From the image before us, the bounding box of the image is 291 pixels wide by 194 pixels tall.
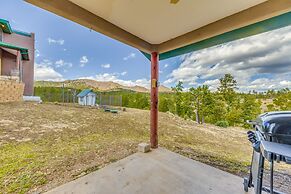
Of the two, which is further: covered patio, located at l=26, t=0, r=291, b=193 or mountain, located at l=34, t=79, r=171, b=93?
mountain, located at l=34, t=79, r=171, b=93

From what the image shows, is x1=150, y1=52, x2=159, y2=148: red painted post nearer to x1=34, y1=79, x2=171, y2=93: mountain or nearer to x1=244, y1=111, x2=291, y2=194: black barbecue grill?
x1=244, y1=111, x2=291, y2=194: black barbecue grill

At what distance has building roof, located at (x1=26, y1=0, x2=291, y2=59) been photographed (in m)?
1.45

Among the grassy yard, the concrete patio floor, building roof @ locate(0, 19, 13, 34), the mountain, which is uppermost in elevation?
building roof @ locate(0, 19, 13, 34)

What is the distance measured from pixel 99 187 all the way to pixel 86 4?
6.57 ft

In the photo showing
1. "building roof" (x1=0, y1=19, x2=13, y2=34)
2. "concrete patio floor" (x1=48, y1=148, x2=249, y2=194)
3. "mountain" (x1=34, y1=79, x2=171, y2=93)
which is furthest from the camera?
"mountain" (x1=34, y1=79, x2=171, y2=93)

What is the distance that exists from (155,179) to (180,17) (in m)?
1.99

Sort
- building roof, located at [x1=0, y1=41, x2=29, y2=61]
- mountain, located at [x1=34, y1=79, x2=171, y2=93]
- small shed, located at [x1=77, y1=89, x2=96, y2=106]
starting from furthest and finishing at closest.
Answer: mountain, located at [x1=34, y1=79, x2=171, y2=93]
small shed, located at [x1=77, y1=89, x2=96, y2=106]
building roof, located at [x1=0, y1=41, x2=29, y2=61]

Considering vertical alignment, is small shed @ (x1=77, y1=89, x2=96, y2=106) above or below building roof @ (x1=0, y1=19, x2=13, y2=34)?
below

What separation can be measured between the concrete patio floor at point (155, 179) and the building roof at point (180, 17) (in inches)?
71.2

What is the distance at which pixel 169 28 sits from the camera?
6.56 ft

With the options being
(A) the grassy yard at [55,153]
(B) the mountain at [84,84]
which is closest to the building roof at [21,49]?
(B) the mountain at [84,84]

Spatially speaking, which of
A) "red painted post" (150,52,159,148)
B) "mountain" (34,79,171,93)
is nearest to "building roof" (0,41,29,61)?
"mountain" (34,79,171,93)

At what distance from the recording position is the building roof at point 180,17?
145 centimetres

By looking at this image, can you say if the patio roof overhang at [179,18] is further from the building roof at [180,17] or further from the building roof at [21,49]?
the building roof at [21,49]
